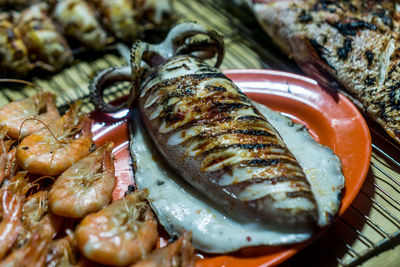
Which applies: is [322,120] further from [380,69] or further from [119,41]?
[119,41]

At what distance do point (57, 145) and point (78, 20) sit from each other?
175cm

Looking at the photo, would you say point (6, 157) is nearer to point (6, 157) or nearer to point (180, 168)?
point (6, 157)

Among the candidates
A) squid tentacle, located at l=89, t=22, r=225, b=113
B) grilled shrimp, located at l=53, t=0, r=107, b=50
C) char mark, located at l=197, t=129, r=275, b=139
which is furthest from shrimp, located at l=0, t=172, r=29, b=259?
grilled shrimp, located at l=53, t=0, r=107, b=50

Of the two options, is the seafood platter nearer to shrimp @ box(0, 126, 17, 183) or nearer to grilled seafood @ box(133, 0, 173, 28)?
shrimp @ box(0, 126, 17, 183)

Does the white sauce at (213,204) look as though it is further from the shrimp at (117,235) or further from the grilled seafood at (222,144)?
the shrimp at (117,235)

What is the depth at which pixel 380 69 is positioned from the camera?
8.68 ft

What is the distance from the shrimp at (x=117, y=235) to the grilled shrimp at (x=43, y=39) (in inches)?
85.7

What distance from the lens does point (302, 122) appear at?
2676 mm

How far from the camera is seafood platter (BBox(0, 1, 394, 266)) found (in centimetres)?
183

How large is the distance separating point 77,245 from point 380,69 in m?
2.35

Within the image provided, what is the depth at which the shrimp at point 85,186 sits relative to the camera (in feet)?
6.49

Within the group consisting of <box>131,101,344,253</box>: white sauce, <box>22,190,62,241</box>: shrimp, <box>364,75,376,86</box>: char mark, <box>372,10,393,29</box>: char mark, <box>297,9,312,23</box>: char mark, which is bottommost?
<box>22,190,62,241</box>: shrimp

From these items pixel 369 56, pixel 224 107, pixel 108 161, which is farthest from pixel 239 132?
pixel 369 56

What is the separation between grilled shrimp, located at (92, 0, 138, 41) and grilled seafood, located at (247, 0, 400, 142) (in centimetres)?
135
